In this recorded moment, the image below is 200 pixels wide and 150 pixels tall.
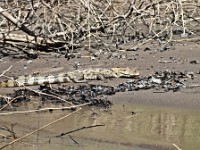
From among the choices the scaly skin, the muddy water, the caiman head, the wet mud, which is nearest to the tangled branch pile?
the wet mud

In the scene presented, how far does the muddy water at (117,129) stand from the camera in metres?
4.45

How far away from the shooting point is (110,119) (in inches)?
213

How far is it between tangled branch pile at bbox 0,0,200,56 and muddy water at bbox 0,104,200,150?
2341 mm

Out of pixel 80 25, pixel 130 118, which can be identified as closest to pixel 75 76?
pixel 80 25

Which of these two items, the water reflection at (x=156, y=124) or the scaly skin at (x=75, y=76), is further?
the scaly skin at (x=75, y=76)

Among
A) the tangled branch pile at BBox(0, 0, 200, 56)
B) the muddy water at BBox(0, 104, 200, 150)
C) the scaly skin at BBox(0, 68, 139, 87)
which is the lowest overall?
the muddy water at BBox(0, 104, 200, 150)

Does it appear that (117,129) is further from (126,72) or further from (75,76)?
(75,76)

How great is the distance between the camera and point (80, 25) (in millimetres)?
8164

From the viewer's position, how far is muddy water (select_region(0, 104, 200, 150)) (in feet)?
14.6

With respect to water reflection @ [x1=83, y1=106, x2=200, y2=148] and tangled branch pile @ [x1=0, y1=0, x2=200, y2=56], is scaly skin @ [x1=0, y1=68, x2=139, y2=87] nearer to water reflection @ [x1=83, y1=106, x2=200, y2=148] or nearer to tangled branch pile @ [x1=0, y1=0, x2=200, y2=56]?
tangled branch pile @ [x1=0, y1=0, x2=200, y2=56]

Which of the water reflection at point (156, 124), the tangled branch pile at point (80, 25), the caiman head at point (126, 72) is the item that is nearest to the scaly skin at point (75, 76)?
the caiman head at point (126, 72)

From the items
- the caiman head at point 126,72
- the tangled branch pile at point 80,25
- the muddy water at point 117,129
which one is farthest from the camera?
the tangled branch pile at point 80,25

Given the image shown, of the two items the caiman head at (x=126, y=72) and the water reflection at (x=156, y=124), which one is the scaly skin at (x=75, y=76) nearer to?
the caiman head at (x=126, y=72)

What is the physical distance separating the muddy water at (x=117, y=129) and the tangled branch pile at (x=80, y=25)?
2341mm
